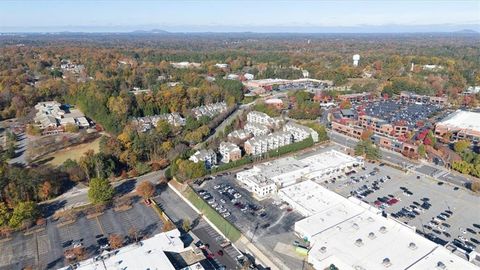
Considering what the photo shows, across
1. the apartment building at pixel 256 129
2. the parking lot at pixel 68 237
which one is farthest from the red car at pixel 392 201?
the parking lot at pixel 68 237

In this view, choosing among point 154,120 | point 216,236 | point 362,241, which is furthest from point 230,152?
point 362,241

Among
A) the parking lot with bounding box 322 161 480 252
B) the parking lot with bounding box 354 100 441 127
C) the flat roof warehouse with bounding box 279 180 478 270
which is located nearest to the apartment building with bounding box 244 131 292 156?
the parking lot with bounding box 322 161 480 252

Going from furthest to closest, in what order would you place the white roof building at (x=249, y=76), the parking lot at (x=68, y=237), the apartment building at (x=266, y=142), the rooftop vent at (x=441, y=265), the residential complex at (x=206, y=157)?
the white roof building at (x=249, y=76), the apartment building at (x=266, y=142), the residential complex at (x=206, y=157), the parking lot at (x=68, y=237), the rooftop vent at (x=441, y=265)

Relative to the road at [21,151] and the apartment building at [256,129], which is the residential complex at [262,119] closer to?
the apartment building at [256,129]

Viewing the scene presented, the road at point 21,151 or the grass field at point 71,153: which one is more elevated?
the road at point 21,151

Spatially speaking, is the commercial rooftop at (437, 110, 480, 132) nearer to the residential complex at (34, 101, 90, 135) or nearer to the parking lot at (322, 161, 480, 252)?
the parking lot at (322, 161, 480, 252)

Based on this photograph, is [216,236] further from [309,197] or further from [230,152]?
[230,152]
